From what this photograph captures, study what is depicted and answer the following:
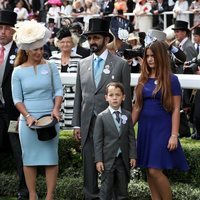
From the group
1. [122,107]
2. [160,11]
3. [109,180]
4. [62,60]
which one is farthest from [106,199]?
[160,11]

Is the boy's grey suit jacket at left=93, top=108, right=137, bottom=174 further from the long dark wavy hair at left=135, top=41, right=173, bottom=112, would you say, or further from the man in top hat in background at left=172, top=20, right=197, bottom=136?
the man in top hat in background at left=172, top=20, right=197, bottom=136

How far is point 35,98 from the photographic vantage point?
9.39m

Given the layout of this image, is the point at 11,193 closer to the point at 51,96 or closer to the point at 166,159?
the point at 51,96

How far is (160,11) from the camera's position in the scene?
952 inches

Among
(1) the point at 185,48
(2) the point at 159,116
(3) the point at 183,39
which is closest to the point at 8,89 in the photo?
(2) the point at 159,116

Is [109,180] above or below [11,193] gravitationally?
above

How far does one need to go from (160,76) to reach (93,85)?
71 cm

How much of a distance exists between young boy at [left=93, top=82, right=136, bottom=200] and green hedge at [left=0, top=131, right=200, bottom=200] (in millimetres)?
889

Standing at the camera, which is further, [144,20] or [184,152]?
[144,20]

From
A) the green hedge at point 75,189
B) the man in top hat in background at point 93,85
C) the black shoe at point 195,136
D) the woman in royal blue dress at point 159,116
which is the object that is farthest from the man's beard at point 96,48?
the black shoe at point 195,136

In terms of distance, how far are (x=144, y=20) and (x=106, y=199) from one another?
15836 mm

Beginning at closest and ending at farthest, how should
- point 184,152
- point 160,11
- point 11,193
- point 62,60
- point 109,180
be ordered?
point 109,180
point 184,152
point 11,193
point 62,60
point 160,11

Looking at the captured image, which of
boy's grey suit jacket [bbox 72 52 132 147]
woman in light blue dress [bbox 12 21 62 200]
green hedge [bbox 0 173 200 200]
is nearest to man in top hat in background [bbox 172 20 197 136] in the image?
green hedge [bbox 0 173 200 200]

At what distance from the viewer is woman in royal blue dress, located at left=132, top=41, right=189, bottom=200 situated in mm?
8945
